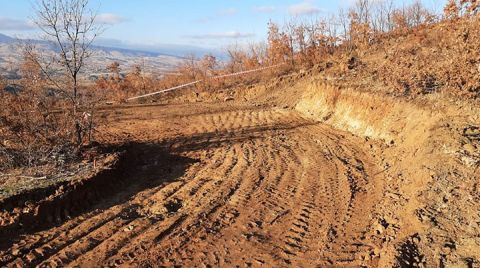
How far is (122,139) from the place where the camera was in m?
11.7

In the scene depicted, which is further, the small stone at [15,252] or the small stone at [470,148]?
the small stone at [470,148]

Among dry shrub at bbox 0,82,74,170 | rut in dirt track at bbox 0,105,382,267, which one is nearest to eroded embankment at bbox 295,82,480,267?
rut in dirt track at bbox 0,105,382,267

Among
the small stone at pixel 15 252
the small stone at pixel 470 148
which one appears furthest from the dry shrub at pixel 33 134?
the small stone at pixel 470 148

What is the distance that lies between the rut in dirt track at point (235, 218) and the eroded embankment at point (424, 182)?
405 millimetres

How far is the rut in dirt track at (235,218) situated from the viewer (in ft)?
17.5

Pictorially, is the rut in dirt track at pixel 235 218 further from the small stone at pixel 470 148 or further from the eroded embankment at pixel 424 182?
the small stone at pixel 470 148

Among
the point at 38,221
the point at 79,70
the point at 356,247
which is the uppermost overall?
the point at 79,70

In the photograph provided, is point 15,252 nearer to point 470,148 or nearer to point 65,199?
point 65,199

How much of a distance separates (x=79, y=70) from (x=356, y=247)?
715 centimetres

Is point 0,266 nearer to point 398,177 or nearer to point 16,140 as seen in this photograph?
point 16,140

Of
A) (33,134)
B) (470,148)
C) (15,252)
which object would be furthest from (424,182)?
(33,134)

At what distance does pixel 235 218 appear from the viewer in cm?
639

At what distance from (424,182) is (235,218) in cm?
324

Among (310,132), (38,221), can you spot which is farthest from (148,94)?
(38,221)
